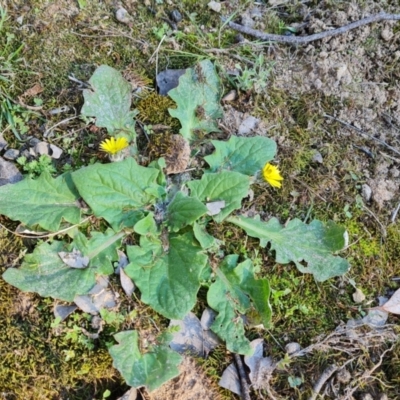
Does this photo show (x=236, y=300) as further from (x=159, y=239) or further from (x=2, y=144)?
(x=2, y=144)

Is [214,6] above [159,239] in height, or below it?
above

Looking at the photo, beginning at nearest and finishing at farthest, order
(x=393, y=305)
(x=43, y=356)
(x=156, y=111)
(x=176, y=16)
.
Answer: (x=43, y=356), (x=393, y=305), (x=156, y=111), (x=176, y=16)

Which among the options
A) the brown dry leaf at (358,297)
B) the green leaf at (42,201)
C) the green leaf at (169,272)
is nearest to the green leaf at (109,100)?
the green leaf at (42,201)

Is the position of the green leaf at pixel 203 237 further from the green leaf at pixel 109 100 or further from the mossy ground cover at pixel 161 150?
the green leaf at pixel 109 100

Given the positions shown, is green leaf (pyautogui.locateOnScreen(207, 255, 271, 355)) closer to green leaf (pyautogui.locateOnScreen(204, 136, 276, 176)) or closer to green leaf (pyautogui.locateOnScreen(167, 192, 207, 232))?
green leaf (pyautogui.locateOnScreen(167, 192, 207, 232))

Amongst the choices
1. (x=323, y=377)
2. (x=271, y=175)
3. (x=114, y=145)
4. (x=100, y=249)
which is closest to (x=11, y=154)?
(x=114, y=145)

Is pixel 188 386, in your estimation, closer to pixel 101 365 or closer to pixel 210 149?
pixel 101 365
